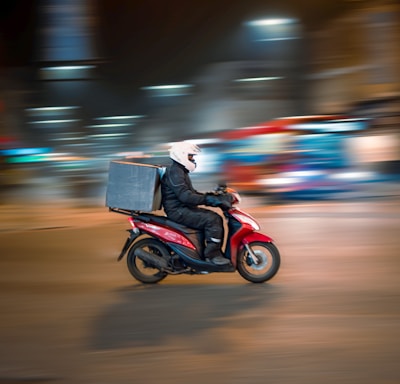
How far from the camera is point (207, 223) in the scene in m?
7.42

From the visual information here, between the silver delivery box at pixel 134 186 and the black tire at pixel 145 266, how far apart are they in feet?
1.34

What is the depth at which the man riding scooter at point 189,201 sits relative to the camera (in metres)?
7.31

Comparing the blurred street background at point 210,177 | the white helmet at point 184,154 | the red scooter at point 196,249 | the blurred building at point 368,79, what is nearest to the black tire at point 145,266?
the red scooter at point 196,249

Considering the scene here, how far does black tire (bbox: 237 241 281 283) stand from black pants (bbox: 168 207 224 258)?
28 cm

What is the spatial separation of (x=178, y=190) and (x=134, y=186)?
1.56ft

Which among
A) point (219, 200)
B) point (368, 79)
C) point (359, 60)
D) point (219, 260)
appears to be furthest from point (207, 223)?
point (359, 60)

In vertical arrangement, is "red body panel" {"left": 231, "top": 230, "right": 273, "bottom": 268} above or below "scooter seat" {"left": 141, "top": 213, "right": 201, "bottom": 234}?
below

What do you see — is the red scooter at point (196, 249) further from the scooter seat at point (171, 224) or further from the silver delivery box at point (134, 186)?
the silver delivery box at point (134, 186)

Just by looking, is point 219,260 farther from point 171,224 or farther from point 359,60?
point 359,60

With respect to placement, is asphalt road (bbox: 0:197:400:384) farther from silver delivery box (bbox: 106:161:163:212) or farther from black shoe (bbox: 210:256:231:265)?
silver delivery box (bbox: 106:161:163:212)

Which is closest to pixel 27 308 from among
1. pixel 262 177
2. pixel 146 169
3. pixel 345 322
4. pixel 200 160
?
pixel 146 169

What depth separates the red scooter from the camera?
744cm

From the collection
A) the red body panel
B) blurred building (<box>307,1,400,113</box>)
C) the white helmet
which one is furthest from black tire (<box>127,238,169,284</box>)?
blurred building (<box>307,1,400,113</box>)

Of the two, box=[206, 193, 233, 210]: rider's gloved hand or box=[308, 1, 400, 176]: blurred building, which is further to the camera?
box=[308, 1, 400, 176]: blurred building
